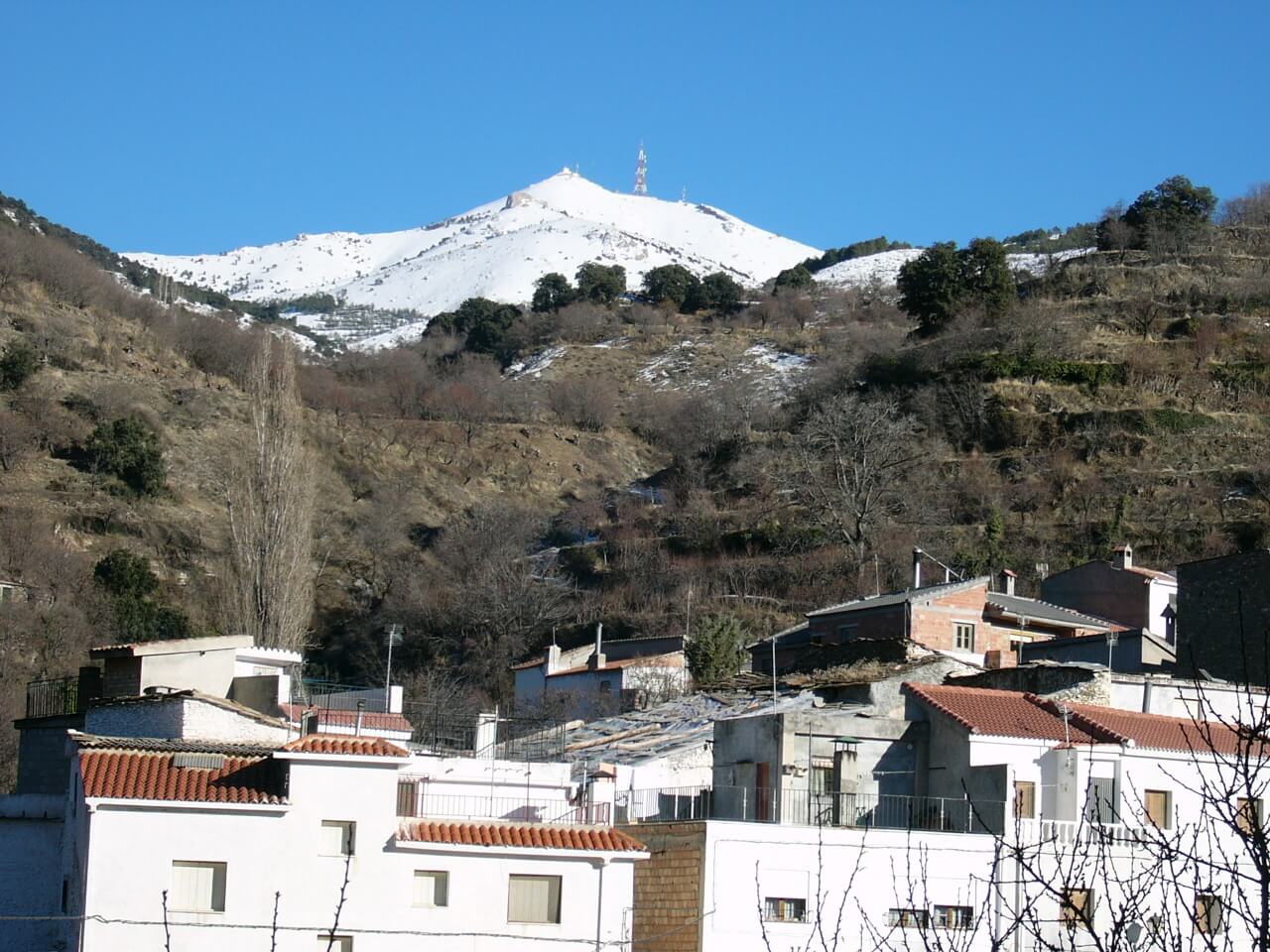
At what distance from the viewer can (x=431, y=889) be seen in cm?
1884

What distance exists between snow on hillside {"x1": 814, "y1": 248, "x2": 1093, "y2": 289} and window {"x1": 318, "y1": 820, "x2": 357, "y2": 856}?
83.7m

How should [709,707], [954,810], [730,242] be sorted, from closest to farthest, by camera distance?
[954,810] < [709,707] < [730,242]

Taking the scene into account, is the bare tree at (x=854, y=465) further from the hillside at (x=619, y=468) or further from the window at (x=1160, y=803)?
the window at (x=1160, y=803)

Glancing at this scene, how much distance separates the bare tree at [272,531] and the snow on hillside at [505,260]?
89647mm

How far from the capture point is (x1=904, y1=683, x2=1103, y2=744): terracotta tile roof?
21.5 meters

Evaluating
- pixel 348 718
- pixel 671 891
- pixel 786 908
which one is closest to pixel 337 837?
pixel 671 891

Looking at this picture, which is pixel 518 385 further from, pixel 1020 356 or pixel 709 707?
pixel 709 707

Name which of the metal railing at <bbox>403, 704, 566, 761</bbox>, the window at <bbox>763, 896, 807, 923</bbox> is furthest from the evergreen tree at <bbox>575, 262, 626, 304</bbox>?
the window at <bbox>763, 896, 807, 923</bbox>

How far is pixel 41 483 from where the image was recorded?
2258 inches

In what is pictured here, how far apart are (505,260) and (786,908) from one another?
15024 cm

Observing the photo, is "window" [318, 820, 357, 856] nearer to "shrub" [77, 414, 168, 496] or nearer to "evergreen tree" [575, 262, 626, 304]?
"shrub" [77, 414, 168, 496]

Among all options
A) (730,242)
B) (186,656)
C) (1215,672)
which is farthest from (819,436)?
(730,242)

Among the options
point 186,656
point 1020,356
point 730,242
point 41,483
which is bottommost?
point 186,656

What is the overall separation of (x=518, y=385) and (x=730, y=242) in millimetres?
110570
